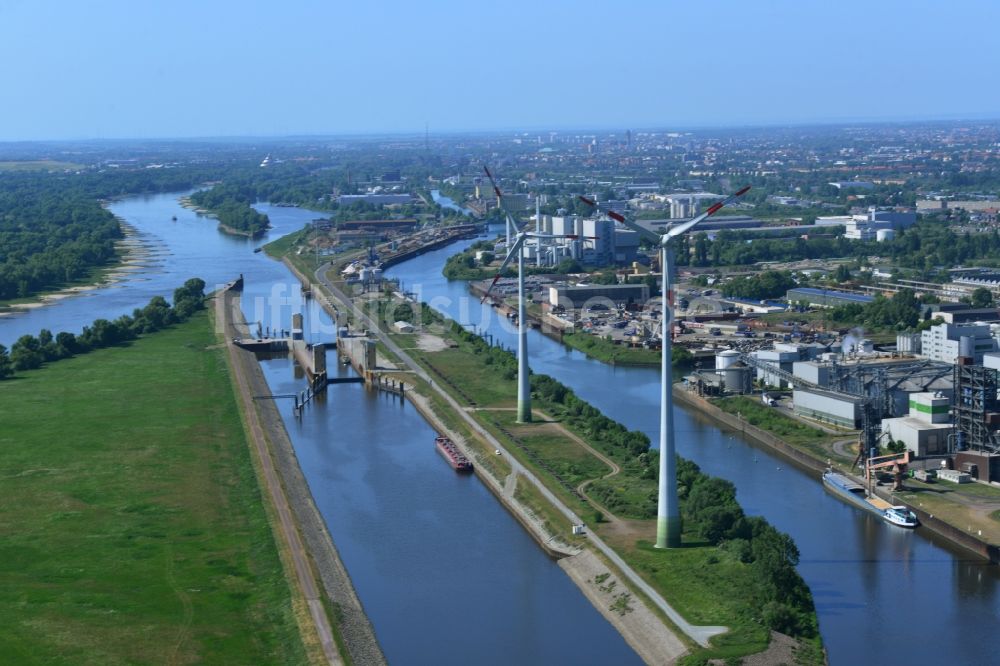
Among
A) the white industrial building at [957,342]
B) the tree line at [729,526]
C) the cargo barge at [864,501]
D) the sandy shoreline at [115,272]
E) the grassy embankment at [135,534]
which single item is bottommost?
the sandy shoreline at [115,272]

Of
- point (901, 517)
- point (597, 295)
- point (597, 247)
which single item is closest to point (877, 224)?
point (597, 247)

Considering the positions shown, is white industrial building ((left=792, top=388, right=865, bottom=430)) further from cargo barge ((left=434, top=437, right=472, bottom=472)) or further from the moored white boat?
cargo barge ((left=434, top=437, right=472, bottom=472))

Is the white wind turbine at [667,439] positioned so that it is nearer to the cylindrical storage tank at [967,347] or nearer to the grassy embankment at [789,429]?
the grassy embankment at [789,429]

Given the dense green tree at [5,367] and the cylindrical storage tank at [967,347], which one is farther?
the dense green tree at [5,367]

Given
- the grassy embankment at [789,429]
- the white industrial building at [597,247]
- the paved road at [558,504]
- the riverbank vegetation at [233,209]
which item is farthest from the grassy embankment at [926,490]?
the riverbank vegetation at [233,209]

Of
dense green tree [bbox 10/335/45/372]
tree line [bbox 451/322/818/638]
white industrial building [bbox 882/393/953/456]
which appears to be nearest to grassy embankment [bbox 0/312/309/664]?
dense green tree [bbox 10/335/45/372]

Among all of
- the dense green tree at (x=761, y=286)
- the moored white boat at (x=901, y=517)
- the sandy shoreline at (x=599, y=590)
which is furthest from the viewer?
the dense green tree at (x=761, y=286)

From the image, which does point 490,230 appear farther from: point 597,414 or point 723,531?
point 723,531

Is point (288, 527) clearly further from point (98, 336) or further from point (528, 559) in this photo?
point (98, 336)
